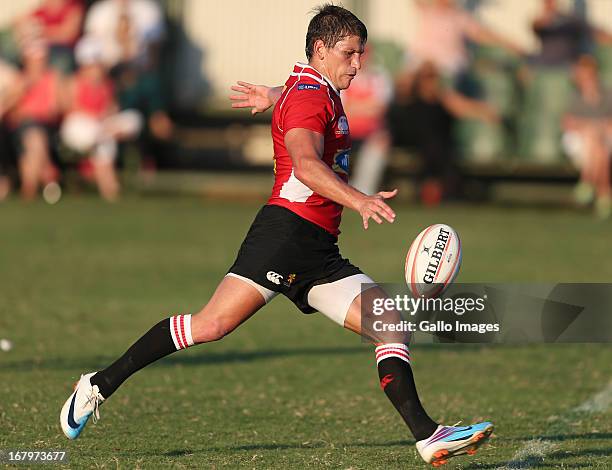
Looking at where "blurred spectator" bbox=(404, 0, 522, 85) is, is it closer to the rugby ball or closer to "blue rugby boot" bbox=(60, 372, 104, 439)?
the rugby ball

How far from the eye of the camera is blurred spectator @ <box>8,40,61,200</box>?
2291 centimetres

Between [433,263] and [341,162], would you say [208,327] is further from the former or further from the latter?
[433,263]

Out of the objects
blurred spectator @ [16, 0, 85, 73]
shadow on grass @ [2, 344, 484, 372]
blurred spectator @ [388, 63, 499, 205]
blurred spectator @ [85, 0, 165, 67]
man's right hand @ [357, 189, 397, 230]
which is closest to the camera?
man's right hand @ [357, 189, 397, 230]

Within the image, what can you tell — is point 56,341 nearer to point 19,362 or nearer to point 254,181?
point 19,362

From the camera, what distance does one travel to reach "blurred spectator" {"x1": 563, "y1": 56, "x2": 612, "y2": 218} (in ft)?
72.4

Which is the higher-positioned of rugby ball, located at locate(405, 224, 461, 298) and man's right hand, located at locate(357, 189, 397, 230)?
man's right hand, located at locate(357, 189, 397, 230)

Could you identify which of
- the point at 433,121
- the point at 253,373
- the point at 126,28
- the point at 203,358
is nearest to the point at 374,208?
the point at 253,373

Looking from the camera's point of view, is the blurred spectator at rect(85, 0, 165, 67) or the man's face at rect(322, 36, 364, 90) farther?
the blurred spectator at rect(85, 0, 165, 67)

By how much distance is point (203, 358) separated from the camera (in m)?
10.3

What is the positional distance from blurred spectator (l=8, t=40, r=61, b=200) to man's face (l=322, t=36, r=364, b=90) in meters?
16.7

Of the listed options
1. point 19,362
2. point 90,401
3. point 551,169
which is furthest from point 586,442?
point 551,169

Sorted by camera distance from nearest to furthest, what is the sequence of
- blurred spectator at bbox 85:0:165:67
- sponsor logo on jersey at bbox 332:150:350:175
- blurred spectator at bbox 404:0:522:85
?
sponsor logo on jersey at bbox 332:150:350:175 → blurred spectator at bbox 404:0:522:85 → blurred spectator at bbox 85:0:165:67

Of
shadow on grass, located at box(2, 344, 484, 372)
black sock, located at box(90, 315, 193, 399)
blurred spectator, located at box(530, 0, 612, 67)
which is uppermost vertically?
blurred spectator, located at box(530, 0, 612, 67)

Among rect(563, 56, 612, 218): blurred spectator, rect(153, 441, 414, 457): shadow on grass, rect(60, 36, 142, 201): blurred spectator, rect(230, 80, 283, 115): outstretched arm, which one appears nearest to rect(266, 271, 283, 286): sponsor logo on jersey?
rect(153, 441, 414, 457): shadow on grass
